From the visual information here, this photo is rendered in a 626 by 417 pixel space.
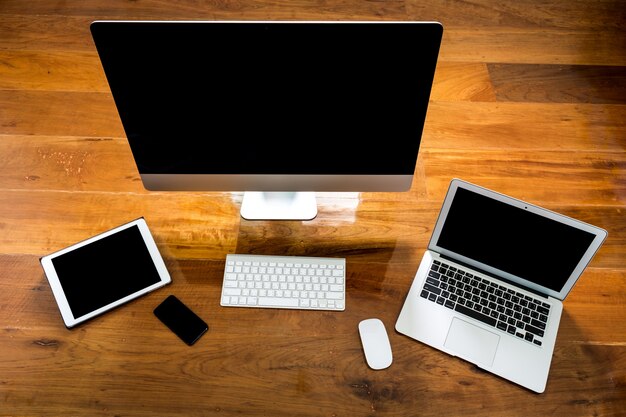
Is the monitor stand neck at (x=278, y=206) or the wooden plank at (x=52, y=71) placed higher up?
the wooden plank at (x=52, y=71)

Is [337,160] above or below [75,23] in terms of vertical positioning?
above

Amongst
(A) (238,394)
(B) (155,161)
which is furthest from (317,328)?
(B) (155,161)

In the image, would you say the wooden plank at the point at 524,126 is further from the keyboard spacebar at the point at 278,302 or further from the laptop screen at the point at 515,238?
the keyboard spacebar at the point at 278,302

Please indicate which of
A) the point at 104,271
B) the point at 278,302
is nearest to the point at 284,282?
the point at 278,302

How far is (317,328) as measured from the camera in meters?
1.06

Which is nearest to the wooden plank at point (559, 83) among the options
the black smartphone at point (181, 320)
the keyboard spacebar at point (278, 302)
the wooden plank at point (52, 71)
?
the keyboard spacebar at point (278, 302)

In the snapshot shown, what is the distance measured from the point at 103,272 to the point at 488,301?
78cm

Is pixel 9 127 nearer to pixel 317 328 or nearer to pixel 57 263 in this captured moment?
pixel 57 263

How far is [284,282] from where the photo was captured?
110 cm

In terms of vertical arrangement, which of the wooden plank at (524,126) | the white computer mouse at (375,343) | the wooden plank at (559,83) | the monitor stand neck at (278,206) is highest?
the wooden plank at (559,83)

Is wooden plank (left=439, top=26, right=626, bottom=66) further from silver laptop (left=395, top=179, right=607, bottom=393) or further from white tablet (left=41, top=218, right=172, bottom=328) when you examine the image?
white tablet (left=41, top=218, right=172, bottom=328)

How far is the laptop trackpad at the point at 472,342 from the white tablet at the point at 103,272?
0.59 m

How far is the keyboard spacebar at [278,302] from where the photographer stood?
1.07m

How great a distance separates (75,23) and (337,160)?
110cm
